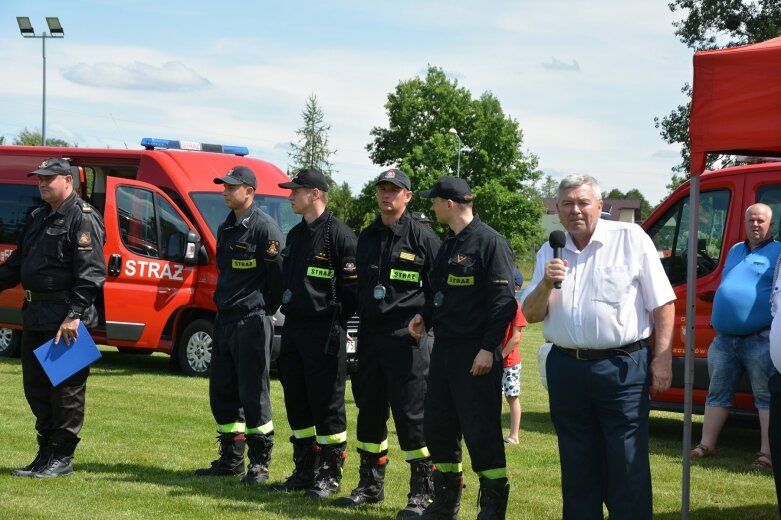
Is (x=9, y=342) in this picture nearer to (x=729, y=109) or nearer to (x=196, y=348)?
(x=196, y=348)

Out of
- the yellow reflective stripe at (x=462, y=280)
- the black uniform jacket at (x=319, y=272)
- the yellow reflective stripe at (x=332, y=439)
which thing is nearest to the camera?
the yellow reflective stripe at (x=462, y=280)

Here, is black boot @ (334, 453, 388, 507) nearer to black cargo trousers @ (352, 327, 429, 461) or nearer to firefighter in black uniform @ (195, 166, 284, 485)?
black cargo trousers @ (352, 327, 429, 461)

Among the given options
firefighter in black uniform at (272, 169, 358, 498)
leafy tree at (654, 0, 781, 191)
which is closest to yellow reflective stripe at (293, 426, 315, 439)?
firefighter in black uniform at (272, 169, 358, 498)

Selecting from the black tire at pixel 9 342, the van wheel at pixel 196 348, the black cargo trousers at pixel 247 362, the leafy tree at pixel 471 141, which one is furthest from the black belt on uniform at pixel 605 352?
the leafy tree at pixel 471 141

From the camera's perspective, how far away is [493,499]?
6.06 metres

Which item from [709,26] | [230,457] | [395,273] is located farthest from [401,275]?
[709,26]

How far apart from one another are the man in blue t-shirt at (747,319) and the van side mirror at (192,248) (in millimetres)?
Result: 6843

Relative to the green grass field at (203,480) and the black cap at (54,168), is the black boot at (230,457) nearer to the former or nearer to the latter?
the green grass field at (203,480)

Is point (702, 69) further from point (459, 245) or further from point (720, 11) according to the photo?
point (720, 11)

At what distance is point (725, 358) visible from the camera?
8.64m

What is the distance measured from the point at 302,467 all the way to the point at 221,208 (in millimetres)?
7118

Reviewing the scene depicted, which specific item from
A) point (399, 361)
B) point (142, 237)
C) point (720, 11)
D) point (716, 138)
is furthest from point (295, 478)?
point (720, 11)

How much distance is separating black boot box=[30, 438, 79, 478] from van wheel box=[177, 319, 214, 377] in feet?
20.0

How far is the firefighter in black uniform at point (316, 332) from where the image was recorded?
7.03 metres
